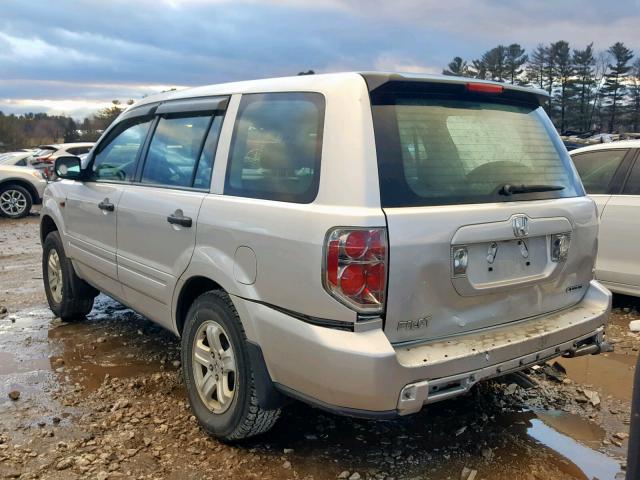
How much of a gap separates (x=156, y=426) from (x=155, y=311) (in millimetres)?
716

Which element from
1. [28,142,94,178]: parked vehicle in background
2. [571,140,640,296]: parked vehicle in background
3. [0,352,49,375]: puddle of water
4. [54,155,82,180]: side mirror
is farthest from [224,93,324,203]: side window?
[28,142,94,178]: parked vehicle in background

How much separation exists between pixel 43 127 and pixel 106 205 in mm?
57341

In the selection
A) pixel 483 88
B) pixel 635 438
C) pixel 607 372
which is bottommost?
pixel 607 372

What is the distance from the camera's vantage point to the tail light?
244 cm

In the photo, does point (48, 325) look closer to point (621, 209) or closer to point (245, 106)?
point (245, 106)

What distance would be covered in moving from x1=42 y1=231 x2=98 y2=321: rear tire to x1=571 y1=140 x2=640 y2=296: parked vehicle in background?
471 centimetres

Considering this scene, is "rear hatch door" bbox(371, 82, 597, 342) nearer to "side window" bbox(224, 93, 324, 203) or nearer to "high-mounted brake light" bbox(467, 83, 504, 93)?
"high-mounted brake light" bbox(467, 83, 504, 93)

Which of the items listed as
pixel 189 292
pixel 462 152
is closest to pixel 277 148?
pixel 462 152

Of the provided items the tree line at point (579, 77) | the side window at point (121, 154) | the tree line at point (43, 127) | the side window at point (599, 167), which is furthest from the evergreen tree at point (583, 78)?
the side window at point (121, 154)

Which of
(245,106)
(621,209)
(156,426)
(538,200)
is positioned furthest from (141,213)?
(621,209)

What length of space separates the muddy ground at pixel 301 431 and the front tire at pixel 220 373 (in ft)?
0.59

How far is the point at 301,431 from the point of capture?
11.0ft

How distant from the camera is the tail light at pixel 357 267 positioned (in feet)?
8.00

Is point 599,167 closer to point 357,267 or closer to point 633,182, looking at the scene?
point 633,182
